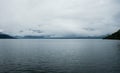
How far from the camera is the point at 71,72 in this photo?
180ft

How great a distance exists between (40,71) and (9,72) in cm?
1136

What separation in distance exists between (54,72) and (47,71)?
3066 mm

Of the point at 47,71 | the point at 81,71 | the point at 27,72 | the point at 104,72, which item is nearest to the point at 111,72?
the point at 104,72

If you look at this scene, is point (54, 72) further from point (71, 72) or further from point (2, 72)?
point (2, 72)

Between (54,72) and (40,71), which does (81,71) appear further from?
(40,71)

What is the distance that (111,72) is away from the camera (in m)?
53.5

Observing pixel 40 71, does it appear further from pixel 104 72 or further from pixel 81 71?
pixel 104 72

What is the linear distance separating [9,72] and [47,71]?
552 inches

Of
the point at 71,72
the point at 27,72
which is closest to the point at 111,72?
the point at 71,72

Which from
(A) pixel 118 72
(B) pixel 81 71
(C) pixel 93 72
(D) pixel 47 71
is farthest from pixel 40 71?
(A) pixel 118 72

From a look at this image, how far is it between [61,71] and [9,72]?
19.3 meters

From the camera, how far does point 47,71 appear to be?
56.5m

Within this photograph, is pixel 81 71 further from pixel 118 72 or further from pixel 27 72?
pixel 27 72

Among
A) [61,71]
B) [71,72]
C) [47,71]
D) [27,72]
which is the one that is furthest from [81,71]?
[27,72]
